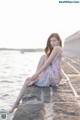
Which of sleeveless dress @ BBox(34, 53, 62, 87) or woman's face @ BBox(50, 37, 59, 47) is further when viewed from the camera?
woman's face @ BBox(50, 37, 59, 47)

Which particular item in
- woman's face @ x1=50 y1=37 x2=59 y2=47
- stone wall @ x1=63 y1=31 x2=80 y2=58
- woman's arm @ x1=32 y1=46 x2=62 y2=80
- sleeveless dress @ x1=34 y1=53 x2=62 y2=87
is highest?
woman's face @ x1=50 y1=37 x2=59 y2=47

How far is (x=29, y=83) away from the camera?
6457 millimetres

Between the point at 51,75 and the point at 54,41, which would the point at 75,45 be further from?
the point at 51,75

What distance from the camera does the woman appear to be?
22.2 feet

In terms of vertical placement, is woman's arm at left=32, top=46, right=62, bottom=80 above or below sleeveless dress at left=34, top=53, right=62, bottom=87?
above

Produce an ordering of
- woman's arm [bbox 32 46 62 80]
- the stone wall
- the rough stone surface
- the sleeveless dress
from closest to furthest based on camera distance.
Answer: the rough stone surface → woman's arm [bbox 32 46 62 80] → the sleeveless dress → the stone wall

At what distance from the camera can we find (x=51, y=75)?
22.4 feet

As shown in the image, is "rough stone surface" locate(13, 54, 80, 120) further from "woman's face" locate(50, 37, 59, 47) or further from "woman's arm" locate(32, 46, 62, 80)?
"woman's face" locate(50, 37, 59, 47)

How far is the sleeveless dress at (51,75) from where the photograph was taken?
6.78 metres

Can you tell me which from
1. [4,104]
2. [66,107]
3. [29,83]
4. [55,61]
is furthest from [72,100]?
[4,104]

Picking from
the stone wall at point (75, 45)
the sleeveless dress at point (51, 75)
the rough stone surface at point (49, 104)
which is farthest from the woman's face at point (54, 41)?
the stone wall at point (75, 45)

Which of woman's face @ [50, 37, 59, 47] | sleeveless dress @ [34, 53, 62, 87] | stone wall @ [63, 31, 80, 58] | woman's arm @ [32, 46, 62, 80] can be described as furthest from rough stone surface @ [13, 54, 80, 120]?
stone wall @ [63, 31, 80, 58]

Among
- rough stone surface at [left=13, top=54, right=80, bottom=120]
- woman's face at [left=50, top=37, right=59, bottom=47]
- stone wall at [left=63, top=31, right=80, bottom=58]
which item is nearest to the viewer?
rough stone surface at [left=13, top=54, right=80, bottom=120]

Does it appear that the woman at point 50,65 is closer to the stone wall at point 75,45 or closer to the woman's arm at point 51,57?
the woman's arm at point 51,57
